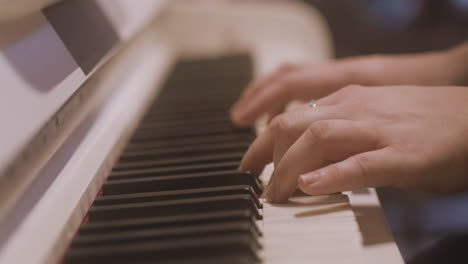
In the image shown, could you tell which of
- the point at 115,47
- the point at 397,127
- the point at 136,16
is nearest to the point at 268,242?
→ the point at 397,127

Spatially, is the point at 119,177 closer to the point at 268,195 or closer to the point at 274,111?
the point at 268,195

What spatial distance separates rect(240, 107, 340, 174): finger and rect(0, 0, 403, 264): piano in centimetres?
3

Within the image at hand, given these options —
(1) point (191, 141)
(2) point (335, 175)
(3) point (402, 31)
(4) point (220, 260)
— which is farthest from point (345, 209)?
(3) point (402, 31)

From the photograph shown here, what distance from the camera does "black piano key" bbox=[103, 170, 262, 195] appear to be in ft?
2.26

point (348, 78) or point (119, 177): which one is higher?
point (119, 177)

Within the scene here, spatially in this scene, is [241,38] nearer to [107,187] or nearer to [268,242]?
[107,187]

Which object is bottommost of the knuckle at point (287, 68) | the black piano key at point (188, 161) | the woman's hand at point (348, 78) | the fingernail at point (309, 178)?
the woman's hand at point (348, 78)

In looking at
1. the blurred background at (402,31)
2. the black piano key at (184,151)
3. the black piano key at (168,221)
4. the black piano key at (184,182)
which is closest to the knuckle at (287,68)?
the black piano key at (184,151)

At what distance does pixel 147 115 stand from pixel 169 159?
25 centimetres

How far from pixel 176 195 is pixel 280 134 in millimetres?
159

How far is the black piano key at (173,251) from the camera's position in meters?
0.52

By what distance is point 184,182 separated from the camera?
2.27ft

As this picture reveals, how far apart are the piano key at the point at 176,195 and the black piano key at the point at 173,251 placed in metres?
0.11

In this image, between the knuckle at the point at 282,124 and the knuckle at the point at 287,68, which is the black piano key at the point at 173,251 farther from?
the knuckle at the point at 287,68
